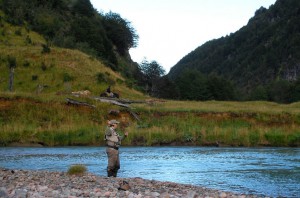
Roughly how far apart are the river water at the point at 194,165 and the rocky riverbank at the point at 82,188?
246 centimetres

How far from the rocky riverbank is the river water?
2455 millimetres

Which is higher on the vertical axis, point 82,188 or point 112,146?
point 112,146

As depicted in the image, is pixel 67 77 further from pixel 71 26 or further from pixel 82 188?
pixel 82 188

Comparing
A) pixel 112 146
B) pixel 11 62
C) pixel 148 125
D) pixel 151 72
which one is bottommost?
pixel 112 146

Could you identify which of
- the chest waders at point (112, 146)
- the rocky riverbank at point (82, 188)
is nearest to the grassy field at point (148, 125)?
the chest waders at point (112, 146)

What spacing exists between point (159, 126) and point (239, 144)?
5.83 m

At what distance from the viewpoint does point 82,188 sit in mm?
12914

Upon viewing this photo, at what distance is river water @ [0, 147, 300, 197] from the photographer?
16.7 metres

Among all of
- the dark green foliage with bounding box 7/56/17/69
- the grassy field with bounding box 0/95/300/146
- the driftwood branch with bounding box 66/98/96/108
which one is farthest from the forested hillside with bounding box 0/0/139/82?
the grassy field with bounding box 0/95/300/146

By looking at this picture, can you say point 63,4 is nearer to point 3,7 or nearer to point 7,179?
point 3,7

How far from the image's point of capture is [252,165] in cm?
2212

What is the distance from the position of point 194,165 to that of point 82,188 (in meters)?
9.94

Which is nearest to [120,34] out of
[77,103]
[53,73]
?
[53,73]

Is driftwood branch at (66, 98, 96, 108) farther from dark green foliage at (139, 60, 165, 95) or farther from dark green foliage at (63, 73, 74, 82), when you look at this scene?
dark green foliage at (139, 60, 165, 95)
